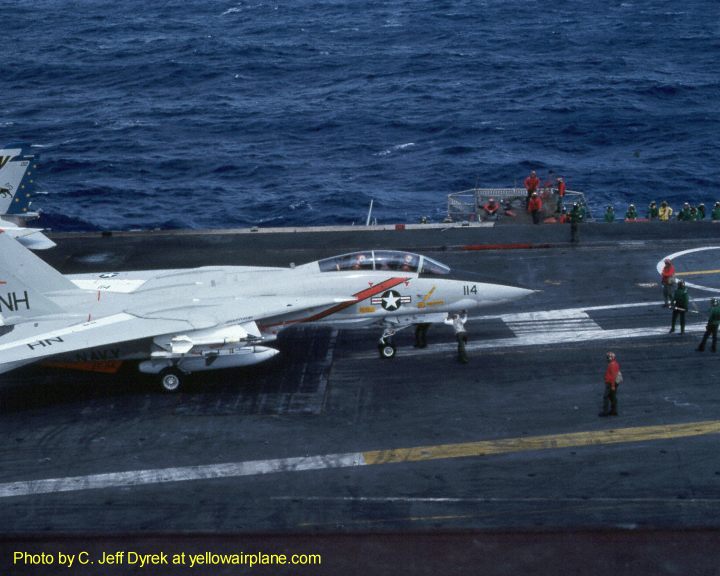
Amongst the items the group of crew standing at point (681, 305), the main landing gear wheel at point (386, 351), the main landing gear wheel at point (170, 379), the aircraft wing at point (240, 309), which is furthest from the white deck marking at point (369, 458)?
the main landing gear wheel at point (386, 351)

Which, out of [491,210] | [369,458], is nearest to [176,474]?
[369,458]

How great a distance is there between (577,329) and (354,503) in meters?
12.9

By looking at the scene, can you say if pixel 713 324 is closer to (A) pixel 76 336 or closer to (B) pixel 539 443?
(B) pixel 539 443

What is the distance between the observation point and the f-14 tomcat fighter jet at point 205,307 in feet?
87.4

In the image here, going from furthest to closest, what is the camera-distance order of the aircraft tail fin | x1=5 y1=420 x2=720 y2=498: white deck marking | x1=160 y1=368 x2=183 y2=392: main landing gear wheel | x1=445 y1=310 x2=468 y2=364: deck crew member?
the aircraft tail fin → x1=445 y1=310 x2=468 y2=364: deck crew member → x1=160 y1=368 x2=183 y2=392: main landing gear wheel → x1=5 y1=420 x2=720 y2=498: white deck marking

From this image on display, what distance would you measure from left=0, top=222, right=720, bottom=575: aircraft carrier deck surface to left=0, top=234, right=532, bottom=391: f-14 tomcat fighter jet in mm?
1069

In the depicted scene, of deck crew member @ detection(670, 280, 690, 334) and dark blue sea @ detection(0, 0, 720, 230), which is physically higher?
deck crew member @ detection(670, 280, 690, 334)

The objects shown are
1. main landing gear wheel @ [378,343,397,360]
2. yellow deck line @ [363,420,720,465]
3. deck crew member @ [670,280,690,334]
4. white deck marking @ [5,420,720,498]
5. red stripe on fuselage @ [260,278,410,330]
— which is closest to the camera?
white deck marking @ [5,420,720,498]

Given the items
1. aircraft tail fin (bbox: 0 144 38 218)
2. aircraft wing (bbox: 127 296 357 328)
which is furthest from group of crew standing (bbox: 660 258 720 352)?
aircraft tail fin (bbox: 0 144 38 218)

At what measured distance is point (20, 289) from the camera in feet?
90.6

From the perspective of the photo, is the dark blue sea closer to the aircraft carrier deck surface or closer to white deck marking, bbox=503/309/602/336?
white deck marking, bbox=503/309/602/336

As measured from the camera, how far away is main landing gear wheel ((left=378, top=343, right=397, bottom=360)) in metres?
29.3

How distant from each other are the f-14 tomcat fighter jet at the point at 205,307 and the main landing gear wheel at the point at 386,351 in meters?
0.03

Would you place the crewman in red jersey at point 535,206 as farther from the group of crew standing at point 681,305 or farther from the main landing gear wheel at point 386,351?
the main landing gear wheel at point 386,351
